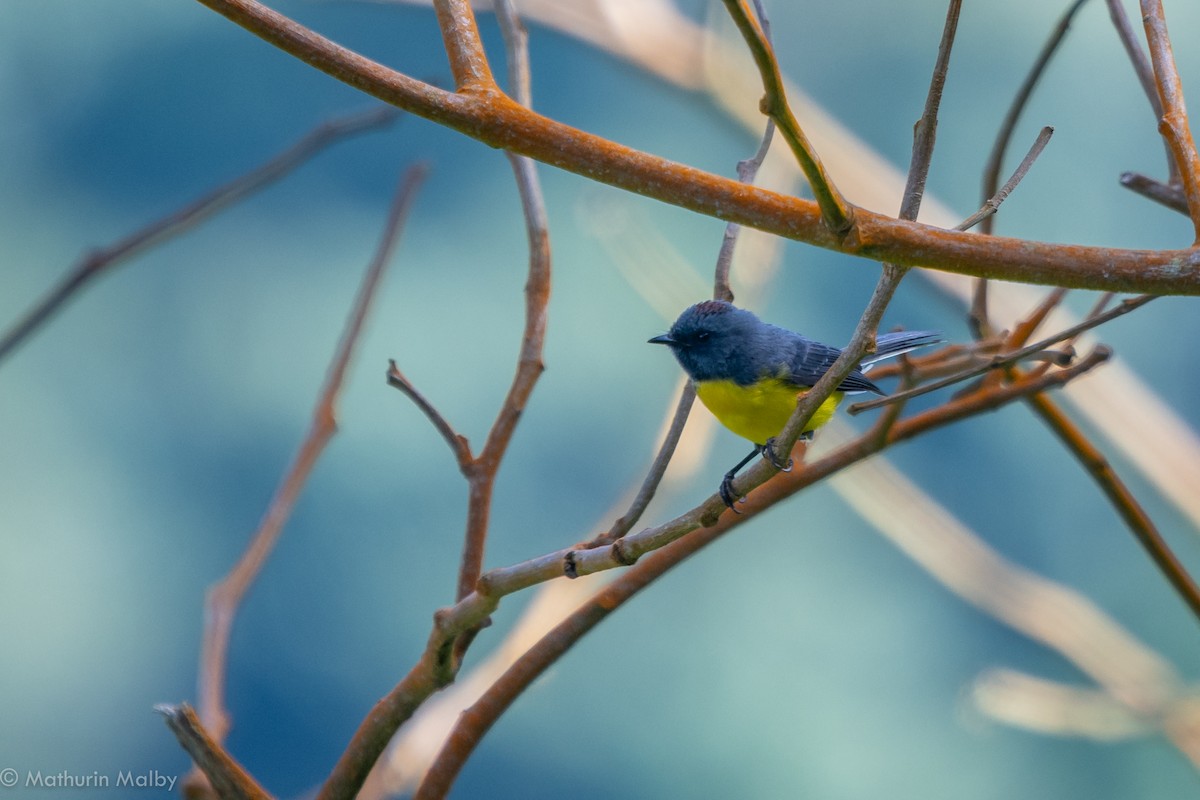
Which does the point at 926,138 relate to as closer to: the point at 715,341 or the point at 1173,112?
the point at 1173,112

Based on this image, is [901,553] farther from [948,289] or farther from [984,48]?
[984,48]

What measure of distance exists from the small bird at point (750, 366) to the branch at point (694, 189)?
586 mm

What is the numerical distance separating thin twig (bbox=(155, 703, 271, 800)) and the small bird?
0.60 meters

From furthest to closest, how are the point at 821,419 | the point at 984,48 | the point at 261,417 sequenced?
the point at 984,48 → the point at 261,417 → the point at 821,419

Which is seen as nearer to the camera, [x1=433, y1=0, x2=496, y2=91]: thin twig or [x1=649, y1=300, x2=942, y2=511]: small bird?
[x1=433, y1=0, x2=496, y2=91]: thin twig

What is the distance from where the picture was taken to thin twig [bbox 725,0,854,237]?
48cm

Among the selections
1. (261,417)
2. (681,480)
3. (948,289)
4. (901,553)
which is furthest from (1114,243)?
(261,417)

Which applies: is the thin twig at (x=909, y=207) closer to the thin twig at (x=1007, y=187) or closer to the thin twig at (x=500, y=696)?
the thin twig at (x=1007, y=187)

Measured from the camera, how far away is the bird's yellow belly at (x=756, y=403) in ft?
3.73

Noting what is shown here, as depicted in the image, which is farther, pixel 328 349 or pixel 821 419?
pixel 328 349

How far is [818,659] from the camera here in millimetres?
1876

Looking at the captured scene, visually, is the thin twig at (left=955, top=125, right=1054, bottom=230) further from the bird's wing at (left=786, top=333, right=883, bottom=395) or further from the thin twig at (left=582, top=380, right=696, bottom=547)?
the bird's wing at (left=786, top=333, right=883, bottom=395)

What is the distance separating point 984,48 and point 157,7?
1.50m

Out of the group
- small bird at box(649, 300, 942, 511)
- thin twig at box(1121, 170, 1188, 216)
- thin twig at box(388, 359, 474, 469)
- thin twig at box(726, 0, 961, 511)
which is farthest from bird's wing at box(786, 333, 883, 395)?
thin twig at box(726, 0, 961, 511)
